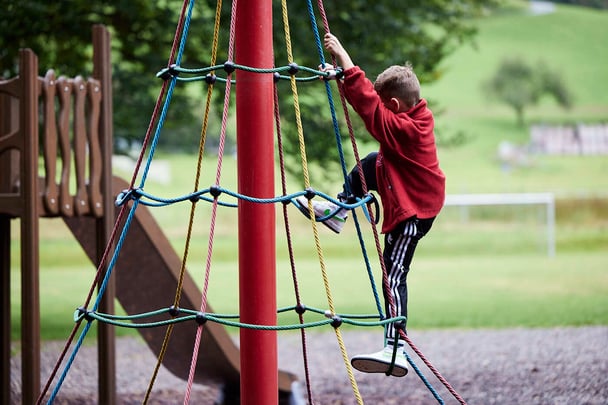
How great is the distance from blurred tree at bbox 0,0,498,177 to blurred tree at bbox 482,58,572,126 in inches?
827

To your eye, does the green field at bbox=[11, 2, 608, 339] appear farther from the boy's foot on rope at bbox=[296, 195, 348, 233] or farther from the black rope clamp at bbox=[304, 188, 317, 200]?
the black rope clamp at bbox=[304, 188, 317, 200]

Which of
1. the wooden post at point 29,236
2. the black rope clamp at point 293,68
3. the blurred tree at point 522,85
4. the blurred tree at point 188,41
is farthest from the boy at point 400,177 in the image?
the blurred tree at point 522,85

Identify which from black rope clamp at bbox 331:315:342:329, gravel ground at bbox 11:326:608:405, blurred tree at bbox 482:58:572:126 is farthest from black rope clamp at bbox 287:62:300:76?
blurred tree at bbox 482:58:572:126

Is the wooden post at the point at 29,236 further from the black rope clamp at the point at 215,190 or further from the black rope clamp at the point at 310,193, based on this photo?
the black rope clamp at the point at 310,193

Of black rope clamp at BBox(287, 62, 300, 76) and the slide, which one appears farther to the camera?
the slide

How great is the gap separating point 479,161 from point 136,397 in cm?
2202

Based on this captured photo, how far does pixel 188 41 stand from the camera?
9.56 meters

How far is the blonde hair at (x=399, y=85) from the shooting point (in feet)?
9.82

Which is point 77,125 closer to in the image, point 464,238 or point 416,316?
point 416,316

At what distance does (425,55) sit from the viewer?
9.78 m

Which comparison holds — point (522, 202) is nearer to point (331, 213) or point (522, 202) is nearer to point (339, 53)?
point (331, 213)

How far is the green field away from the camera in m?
11.6

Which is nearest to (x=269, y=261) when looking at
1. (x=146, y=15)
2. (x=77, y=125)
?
(x=77, y=125)

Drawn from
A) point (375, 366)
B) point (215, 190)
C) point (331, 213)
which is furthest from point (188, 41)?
point (375, 366)
